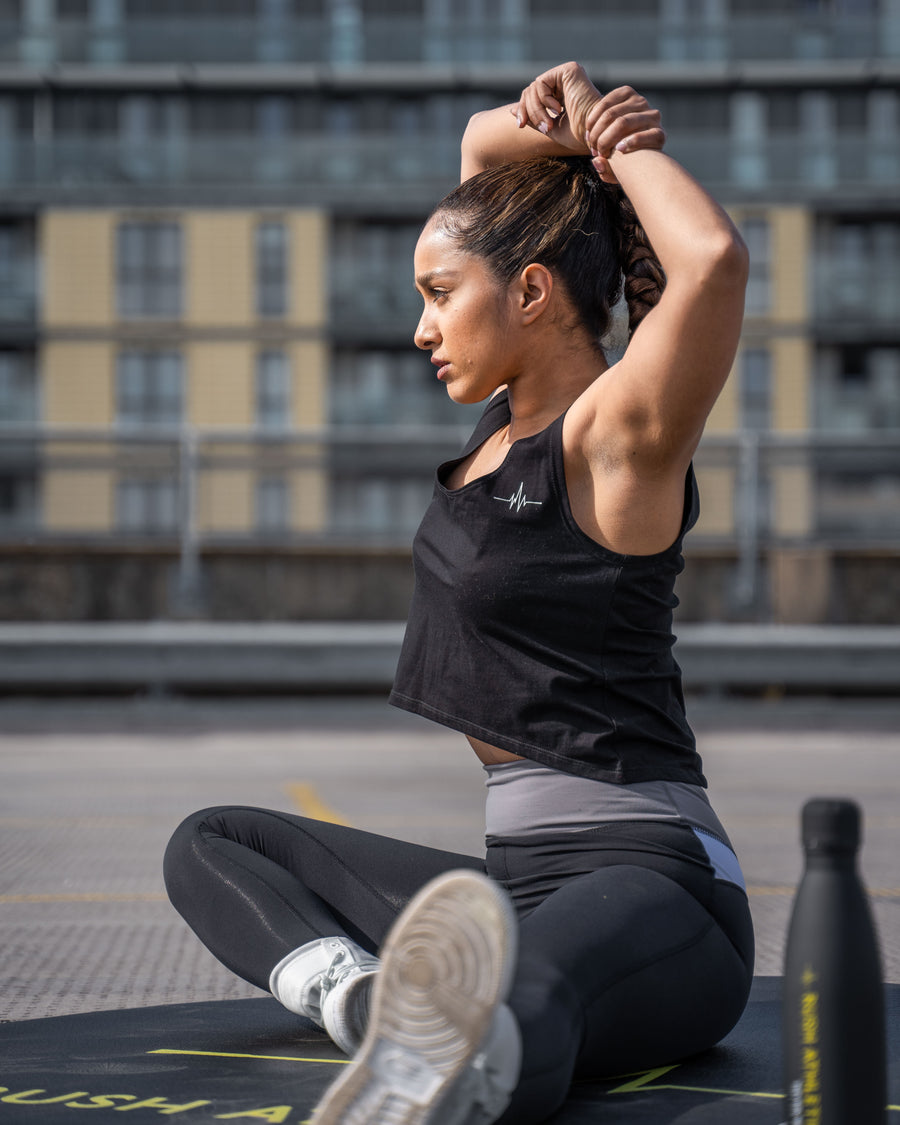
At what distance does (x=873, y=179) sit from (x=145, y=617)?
30.6 meters

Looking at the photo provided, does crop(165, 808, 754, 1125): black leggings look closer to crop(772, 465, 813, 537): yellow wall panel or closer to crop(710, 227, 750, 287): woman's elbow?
crop(710, 227, 750, 287): woman's elbow

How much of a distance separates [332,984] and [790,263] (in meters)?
39.5

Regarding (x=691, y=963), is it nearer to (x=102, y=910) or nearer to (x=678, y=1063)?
(x=678, y=1063)

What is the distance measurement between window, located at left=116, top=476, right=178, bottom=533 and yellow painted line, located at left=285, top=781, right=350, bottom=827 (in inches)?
225

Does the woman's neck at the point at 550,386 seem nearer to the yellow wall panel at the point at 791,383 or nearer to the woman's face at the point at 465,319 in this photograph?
the woman's face at the point at 465,319

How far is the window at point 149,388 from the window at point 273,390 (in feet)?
6.98

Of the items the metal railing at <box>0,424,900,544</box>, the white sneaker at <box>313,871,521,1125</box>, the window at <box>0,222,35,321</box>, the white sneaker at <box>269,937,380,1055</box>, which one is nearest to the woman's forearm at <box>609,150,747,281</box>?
the white sneaker at <box>313,871,521,1125</box>

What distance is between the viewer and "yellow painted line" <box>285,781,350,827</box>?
6295 mm

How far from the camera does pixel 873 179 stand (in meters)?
38.8

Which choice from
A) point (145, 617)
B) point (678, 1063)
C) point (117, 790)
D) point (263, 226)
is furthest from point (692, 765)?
point (263, 226)

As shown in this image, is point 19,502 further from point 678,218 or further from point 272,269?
point 272,269

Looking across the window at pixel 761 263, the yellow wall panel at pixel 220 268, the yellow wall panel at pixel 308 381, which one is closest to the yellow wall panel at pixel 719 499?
the yellow wall panel at pixel 308 381

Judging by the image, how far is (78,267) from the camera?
40.1 meters

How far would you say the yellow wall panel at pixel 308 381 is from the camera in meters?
39.5
